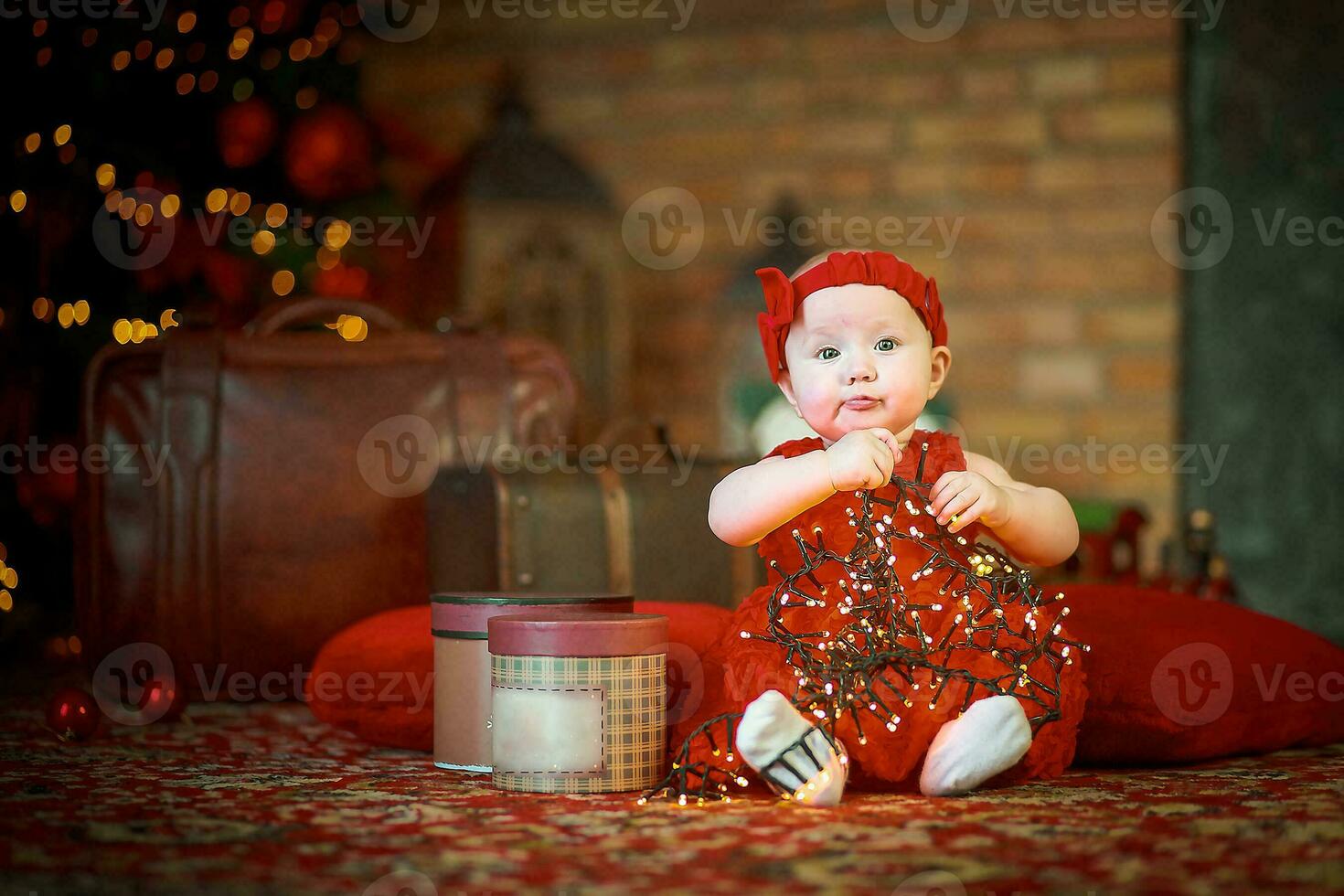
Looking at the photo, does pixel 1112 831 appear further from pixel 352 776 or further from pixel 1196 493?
pixel 1196 493

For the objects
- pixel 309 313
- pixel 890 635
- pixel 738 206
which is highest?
pixel 738 206

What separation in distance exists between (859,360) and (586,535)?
1.97ft

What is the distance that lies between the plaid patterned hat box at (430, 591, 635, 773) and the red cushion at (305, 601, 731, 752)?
0.09 metres

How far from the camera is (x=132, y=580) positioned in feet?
6.09

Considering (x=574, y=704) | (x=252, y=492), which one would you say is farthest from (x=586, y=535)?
(x=574, y=704)

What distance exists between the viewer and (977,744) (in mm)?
1117

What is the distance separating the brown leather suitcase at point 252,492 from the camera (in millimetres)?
1856

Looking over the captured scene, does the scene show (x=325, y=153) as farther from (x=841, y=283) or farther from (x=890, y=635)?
→ (x=890, y=635)

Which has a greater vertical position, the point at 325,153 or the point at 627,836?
the point at 325,153

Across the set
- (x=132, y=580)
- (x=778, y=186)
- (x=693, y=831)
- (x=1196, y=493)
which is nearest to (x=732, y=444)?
(x=778, y=186)

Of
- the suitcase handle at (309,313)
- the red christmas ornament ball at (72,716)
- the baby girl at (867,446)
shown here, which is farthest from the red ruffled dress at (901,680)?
the suitcase handle at (309,313)

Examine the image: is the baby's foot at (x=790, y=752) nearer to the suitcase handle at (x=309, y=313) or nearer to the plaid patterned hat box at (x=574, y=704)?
the plaid patterned hat box at (x=574, y=704)

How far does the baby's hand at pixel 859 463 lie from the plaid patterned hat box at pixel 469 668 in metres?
0.27

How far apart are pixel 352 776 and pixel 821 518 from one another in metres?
0.51
